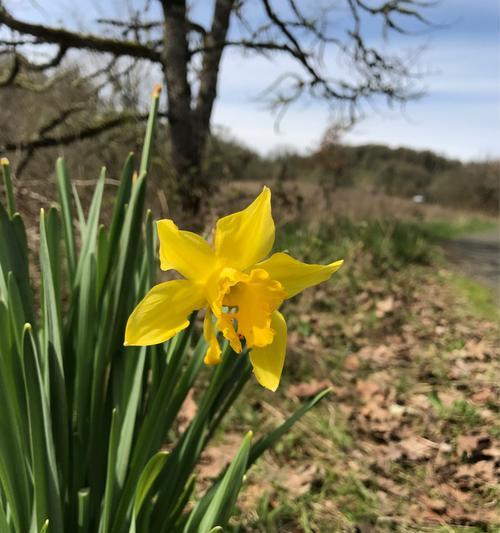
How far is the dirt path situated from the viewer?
713 centimetres

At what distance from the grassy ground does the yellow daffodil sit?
1183 mm

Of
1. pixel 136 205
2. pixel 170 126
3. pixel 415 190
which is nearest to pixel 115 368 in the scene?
pixel 136 205

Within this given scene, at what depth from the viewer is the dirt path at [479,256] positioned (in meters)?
7.13

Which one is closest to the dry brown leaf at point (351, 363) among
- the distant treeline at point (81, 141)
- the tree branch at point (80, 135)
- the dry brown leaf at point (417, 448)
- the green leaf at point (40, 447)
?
the dry brown leaf at point (417, 448)

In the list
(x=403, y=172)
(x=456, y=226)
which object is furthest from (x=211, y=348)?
(x=403, y=172)

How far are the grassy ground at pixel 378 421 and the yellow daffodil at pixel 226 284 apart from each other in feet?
3.88

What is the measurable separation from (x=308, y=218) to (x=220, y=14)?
2.85m

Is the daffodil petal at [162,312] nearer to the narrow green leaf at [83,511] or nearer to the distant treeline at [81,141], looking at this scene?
the narrow green leaf at [83,511]

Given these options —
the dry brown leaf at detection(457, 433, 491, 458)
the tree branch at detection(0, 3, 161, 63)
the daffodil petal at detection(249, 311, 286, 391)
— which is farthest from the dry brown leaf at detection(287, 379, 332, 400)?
the tree branch at detection(0, 3, 161, 63)

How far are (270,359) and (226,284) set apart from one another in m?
0.18

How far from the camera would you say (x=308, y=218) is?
676 centimetres

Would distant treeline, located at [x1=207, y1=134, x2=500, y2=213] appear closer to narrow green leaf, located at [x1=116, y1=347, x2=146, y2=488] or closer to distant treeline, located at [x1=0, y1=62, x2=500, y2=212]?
distant treeline, located at [x1=0, y1=62, x2=500, y2=212]

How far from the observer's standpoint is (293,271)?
874 millimetres

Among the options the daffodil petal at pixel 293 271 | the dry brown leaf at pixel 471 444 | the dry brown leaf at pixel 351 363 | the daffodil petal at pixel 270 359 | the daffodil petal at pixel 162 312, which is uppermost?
the daffodil petal at pixel 293 271
